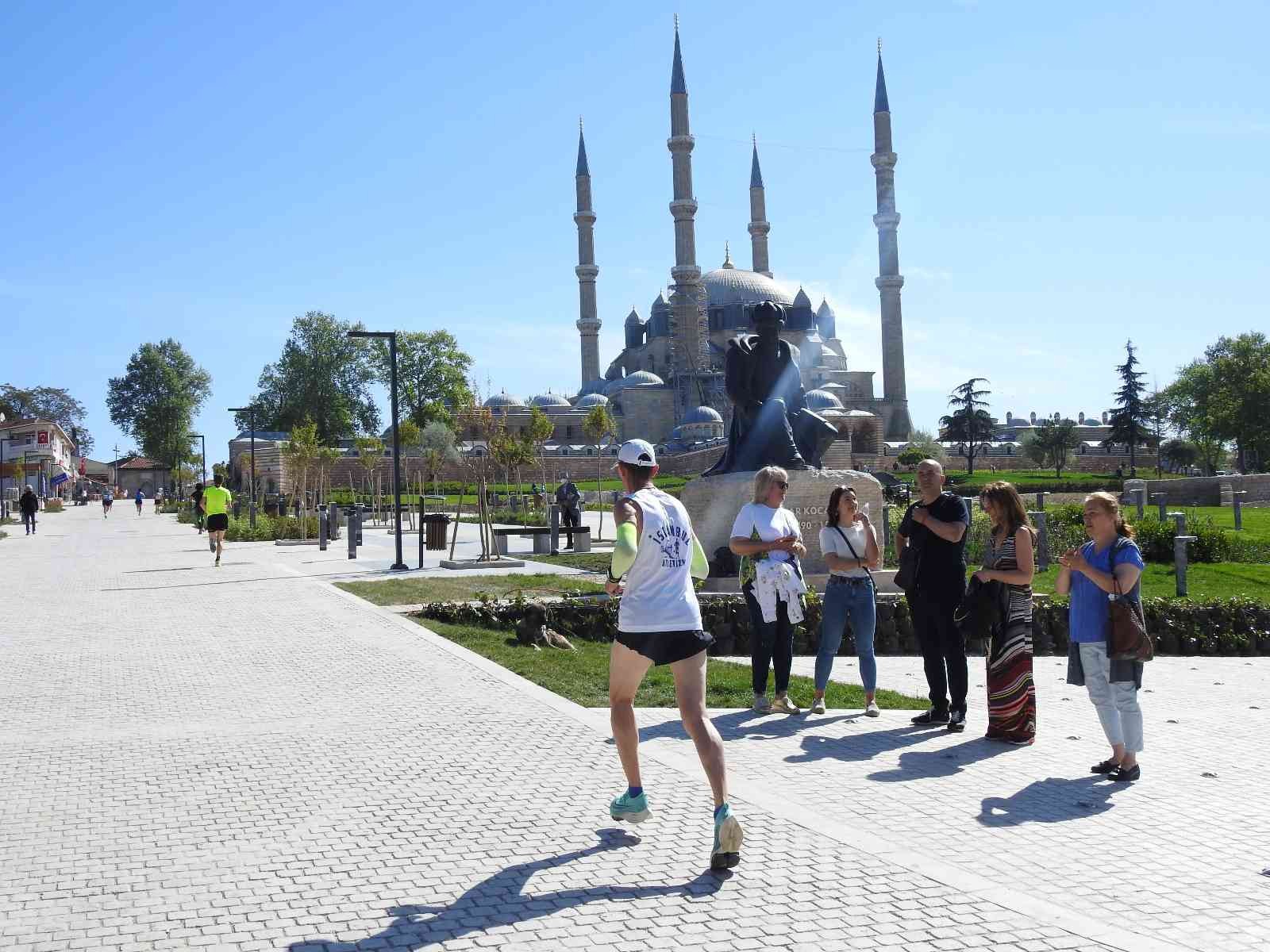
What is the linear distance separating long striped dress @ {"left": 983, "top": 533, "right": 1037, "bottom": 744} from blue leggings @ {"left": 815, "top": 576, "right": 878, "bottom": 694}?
91cm

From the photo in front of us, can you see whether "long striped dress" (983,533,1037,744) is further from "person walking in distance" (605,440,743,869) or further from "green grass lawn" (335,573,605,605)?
"green grass lawn" (335,573,605,605)

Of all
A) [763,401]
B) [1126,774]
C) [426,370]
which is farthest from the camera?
[426,370]

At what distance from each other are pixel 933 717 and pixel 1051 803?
5.75 ft

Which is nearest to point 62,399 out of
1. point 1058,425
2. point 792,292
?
point 792,292

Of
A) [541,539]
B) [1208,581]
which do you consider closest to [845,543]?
[1208,581]

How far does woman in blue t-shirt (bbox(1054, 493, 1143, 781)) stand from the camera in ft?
19.1

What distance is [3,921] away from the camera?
3.90m

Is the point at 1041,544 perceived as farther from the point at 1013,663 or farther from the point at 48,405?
the point at 48,405

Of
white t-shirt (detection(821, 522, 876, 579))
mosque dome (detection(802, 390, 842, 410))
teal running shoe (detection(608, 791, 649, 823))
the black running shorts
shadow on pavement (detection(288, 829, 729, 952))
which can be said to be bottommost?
shadow on pavement (detection(288, 829, 729, 952))

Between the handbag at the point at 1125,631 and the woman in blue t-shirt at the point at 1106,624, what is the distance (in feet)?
0.08

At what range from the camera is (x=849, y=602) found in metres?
7.40

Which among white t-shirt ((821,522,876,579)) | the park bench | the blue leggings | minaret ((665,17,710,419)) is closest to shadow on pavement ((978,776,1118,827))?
the blue leggings

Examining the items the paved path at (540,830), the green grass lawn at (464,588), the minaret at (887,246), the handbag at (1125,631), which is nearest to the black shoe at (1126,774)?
the paved path at (540,830)

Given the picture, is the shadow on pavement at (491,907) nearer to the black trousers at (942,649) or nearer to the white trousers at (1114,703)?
the white trousers at (1114,703)
